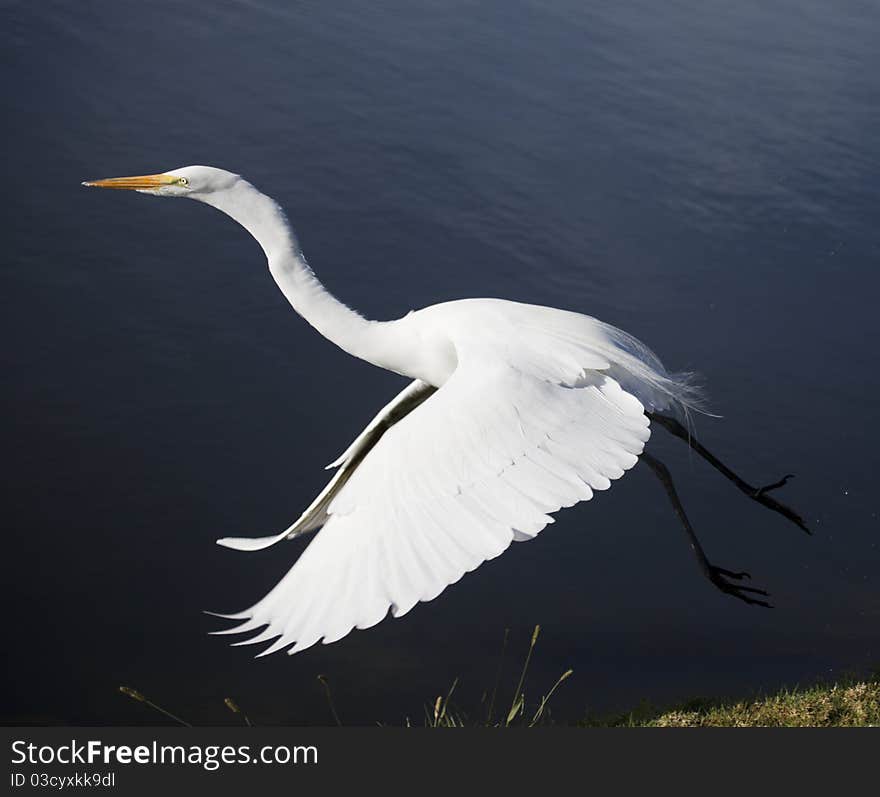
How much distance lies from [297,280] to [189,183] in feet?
1.67

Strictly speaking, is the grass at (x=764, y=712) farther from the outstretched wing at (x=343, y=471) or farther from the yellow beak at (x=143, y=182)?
the yellow beak at (x=143, y=182)

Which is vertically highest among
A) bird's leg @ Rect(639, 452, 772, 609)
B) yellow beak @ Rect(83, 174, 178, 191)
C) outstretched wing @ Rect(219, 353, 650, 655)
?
yellow beak @ Rect(83, 174, 178, 191)

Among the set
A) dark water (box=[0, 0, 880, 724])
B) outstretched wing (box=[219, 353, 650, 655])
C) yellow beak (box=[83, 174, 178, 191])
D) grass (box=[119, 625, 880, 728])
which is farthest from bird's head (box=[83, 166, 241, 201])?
grass (box=[119, 625, 880, 728])

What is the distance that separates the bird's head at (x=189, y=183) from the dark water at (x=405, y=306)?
4.90ft

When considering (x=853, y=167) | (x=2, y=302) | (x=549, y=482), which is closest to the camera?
(x=549, y=482)

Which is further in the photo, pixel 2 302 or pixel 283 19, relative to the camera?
pixel 283 19

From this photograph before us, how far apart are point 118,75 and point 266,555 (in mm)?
4830

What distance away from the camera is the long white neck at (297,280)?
4152 mm

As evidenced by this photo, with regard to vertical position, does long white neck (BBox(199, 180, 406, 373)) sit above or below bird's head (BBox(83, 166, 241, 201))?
below

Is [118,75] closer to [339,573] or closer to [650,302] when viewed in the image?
[650,302]

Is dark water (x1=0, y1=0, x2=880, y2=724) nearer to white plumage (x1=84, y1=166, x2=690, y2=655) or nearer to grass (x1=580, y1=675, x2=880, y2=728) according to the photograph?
grass (x1=580, y1=675, x2=880, y2=728)

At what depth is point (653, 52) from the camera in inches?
432

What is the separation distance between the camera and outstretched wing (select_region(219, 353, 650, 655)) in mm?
2873

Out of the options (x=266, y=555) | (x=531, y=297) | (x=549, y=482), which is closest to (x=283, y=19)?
(x=531, y=297)
